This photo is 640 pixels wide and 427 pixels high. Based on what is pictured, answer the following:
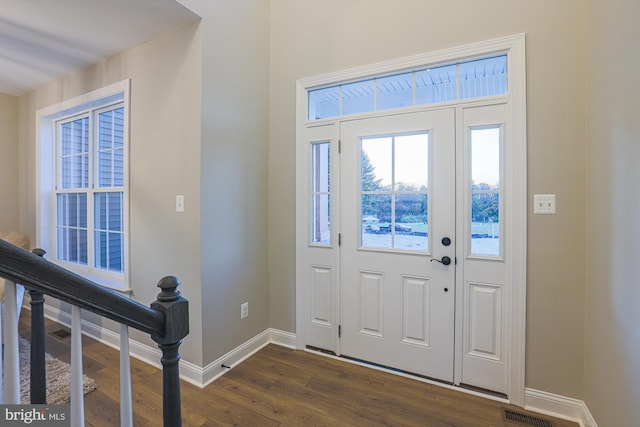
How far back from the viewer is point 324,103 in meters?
2.59

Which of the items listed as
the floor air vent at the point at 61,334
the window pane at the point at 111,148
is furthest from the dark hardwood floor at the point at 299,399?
the window pane at the point at 111,148

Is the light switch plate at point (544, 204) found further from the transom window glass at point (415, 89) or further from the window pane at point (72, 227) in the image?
the window pane at point (72, 227)

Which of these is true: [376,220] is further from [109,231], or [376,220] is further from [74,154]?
[74,154]

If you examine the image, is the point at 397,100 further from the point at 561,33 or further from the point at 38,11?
the point at 38,11

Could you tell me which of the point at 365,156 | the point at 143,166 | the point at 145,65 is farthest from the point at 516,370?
the point at 145,65

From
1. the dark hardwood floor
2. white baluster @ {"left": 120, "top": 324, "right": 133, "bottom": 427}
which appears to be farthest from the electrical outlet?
white baluster @ {"left": 120, "top": 324, "right": 133, "bottom": 427}

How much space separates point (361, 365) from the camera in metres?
2.38

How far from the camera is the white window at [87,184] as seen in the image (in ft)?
9.12

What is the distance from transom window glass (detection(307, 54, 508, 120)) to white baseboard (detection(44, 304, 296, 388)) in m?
2.04

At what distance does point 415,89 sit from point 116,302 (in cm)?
226

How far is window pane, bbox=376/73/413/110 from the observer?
2268 mm

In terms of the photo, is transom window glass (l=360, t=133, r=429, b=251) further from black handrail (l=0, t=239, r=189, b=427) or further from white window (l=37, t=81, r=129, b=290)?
white window (l=37, t=81, r=129, b=290)

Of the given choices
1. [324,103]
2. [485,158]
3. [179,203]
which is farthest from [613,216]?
[179,203]

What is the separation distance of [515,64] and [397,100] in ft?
2.53
